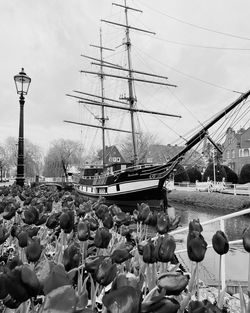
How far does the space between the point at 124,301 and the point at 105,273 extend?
1.66 ft

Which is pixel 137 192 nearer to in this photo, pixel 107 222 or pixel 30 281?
pixel 107 222

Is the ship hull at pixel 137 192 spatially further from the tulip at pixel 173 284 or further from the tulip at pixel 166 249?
the tulip at pixel 173 284

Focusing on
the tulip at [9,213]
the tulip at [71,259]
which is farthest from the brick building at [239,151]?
the tulip at [71,259]

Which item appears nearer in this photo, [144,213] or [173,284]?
[173,284]

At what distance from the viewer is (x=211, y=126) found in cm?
1880

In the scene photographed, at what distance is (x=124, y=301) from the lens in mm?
761

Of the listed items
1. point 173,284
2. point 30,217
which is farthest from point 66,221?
point 173,284

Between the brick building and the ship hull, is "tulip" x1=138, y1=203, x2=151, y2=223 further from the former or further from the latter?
the brick building

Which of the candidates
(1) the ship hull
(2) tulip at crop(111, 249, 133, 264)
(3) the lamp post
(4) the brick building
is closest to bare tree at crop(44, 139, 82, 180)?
(4) the brick building

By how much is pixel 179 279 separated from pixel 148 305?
7.3 inches

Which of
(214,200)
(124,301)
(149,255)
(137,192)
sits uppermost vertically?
(124,301)

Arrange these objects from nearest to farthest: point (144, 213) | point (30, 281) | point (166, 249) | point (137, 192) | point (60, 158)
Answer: point (30, 281)
point (166, 249)
point (144, 213)
point (137, 192)
point (60, 158)

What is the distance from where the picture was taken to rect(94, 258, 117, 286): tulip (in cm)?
124

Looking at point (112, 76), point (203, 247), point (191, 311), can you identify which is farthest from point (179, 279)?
point (112, 76)
